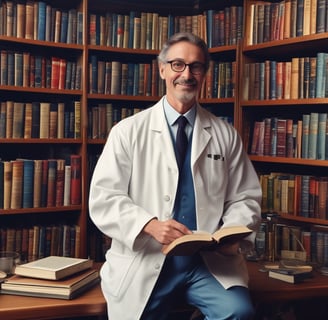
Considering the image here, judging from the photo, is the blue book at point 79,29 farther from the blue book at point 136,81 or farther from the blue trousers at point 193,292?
the blue trousers at point 193,292

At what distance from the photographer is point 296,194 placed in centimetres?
272

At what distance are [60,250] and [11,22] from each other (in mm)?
1316

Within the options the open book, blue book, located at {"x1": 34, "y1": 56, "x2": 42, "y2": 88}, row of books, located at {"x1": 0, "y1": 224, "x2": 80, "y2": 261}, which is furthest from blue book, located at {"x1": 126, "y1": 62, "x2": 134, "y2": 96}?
the open book

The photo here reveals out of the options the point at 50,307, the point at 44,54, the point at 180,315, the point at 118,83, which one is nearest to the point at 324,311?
the point at 180,315

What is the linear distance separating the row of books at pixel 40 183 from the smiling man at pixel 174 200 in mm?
1111

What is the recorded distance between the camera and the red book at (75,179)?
2.98 m

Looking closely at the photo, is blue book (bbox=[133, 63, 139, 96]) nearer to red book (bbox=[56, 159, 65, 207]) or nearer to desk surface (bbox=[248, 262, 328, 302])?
red book (bbox=[56, 159, 65, 207])

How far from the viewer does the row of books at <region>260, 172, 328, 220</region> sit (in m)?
2.63

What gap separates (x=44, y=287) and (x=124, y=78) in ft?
5.30

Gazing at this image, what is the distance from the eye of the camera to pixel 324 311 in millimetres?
2385

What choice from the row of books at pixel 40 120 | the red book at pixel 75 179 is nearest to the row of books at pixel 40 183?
the red book at pixel 75 179

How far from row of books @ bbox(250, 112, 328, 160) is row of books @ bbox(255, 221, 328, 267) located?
0.38m

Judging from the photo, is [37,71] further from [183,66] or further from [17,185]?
[183,66]

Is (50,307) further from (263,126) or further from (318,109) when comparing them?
(318,109)
